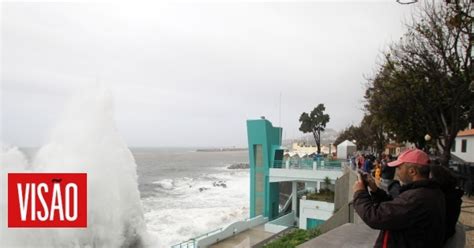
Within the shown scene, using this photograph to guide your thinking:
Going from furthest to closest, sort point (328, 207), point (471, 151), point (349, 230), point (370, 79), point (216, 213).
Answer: point (216, 213), point (471, 151), point (328, 207), point (370, 79), point (349, 230)

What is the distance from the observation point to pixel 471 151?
18125 mm

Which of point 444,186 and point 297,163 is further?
point 297,163

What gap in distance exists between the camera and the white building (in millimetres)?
18219

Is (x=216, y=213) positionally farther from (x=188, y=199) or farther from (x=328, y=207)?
(x=328, y=207)

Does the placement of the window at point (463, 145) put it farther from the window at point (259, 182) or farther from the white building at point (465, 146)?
the window at point (259, 182)

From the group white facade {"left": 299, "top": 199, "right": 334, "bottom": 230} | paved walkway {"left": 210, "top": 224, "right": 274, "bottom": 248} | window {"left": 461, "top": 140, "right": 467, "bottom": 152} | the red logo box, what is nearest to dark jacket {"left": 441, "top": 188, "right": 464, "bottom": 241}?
the red logo box

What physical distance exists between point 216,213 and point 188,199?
8.95 m

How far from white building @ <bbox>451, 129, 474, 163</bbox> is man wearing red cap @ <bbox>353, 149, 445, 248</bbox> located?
66.2 feet

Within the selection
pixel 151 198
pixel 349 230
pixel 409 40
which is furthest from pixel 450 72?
pixel 151 198

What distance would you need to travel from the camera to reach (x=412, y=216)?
5.55 feet

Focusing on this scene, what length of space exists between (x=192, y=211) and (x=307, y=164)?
14501 mm

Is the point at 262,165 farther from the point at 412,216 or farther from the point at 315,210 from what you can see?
the point at 412,216

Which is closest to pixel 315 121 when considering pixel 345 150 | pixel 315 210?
pixel 345 150

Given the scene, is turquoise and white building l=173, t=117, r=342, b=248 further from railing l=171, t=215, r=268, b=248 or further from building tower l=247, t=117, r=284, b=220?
railing l=171, t=215, r=268, b=248
